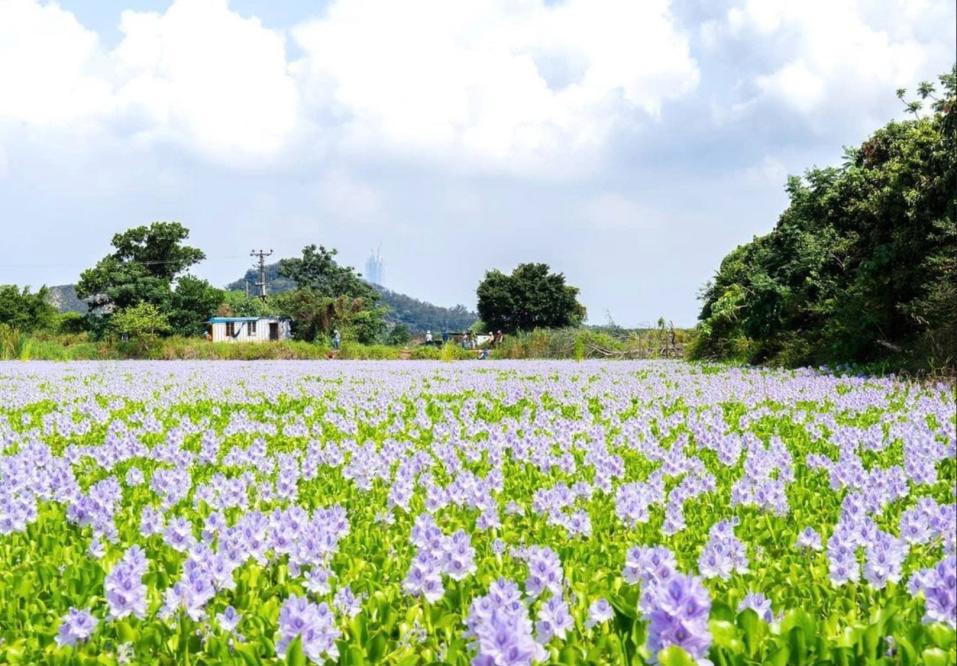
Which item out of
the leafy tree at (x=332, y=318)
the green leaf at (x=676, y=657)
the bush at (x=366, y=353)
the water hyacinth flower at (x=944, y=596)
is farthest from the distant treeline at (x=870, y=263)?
the leafy tree at (x=332, y=318)

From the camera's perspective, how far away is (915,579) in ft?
9.34

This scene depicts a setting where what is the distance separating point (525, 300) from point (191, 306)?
26879 mm

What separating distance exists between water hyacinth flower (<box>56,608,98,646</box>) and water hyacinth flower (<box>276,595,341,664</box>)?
63 cm

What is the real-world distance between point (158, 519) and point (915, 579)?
3075mm

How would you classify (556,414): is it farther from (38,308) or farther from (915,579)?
(38,308)

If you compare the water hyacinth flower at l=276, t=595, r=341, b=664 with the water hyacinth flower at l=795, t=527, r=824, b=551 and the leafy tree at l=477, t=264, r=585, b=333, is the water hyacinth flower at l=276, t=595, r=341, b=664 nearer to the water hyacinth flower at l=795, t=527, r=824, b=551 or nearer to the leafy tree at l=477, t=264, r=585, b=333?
the water hyacinth flower at l=795, t=527, r=824, b=551

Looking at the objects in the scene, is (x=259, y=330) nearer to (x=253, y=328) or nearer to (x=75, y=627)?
(x=253, y=328)

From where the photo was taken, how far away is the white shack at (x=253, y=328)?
6425cm

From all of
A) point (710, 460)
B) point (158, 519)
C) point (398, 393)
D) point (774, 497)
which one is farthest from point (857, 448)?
point (398, 393)

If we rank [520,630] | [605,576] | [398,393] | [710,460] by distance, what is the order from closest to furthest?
[520,630], [605,576], [710,460], [398,393]

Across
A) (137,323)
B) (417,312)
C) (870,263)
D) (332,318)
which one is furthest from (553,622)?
(417,312)

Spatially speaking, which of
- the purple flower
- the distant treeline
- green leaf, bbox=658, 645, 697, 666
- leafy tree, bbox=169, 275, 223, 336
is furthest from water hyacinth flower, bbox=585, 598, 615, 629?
leafy tree, bbox=169, 275, 223, 336

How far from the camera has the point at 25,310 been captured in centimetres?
6238

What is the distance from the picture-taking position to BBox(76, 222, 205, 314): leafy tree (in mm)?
54656
